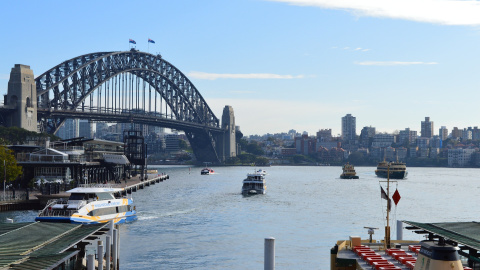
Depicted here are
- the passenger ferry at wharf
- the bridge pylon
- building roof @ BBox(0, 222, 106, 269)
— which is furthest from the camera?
the bridge pylon

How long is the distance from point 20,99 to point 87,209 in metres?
73.2

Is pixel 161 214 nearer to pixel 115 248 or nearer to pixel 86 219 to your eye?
pixel 86 219

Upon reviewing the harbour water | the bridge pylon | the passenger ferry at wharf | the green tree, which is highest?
the bridge pylon

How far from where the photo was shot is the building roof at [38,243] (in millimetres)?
18453

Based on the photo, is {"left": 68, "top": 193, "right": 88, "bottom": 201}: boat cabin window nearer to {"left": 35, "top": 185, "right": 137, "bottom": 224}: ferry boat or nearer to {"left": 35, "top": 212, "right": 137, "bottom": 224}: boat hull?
{"left": 35, "top": 185, "right": 137, "bottom": 224}: ferry boat

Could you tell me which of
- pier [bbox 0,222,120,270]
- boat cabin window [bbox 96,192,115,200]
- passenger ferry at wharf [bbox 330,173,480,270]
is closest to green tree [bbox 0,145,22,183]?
boat cabin window [bbox 96,192,115,200]

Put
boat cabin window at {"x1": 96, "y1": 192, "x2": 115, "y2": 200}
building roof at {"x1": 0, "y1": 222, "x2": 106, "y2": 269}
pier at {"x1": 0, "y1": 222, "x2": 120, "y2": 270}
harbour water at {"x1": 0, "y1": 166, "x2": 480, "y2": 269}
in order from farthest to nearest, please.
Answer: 1. boat cabin window at {"x1": 96, "y1": 192, "x2": 115, "y2": 200}
2. harbour water at {"x1": 0, "y1": 166, "x2": 480, "y2": 269}
3. pier at {"x1": 0, "y1": 222, "x2": 120, "y2": 270}
4. building roof at {"x1": 0, "y1": 222, "x2": 106, "y2": 269}

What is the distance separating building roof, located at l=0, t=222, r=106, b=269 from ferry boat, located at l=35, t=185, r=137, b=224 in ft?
56.4

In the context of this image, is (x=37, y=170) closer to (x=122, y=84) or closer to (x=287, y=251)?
(x=287, y=251)

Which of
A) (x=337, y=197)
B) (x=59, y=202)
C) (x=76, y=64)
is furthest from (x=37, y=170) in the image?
(x=76, y=64)

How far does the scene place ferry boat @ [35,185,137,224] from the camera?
4241cm

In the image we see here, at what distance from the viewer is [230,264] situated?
113ft

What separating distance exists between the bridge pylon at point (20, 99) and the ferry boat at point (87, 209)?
67.7 metres

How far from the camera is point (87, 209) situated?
44.1 metres
